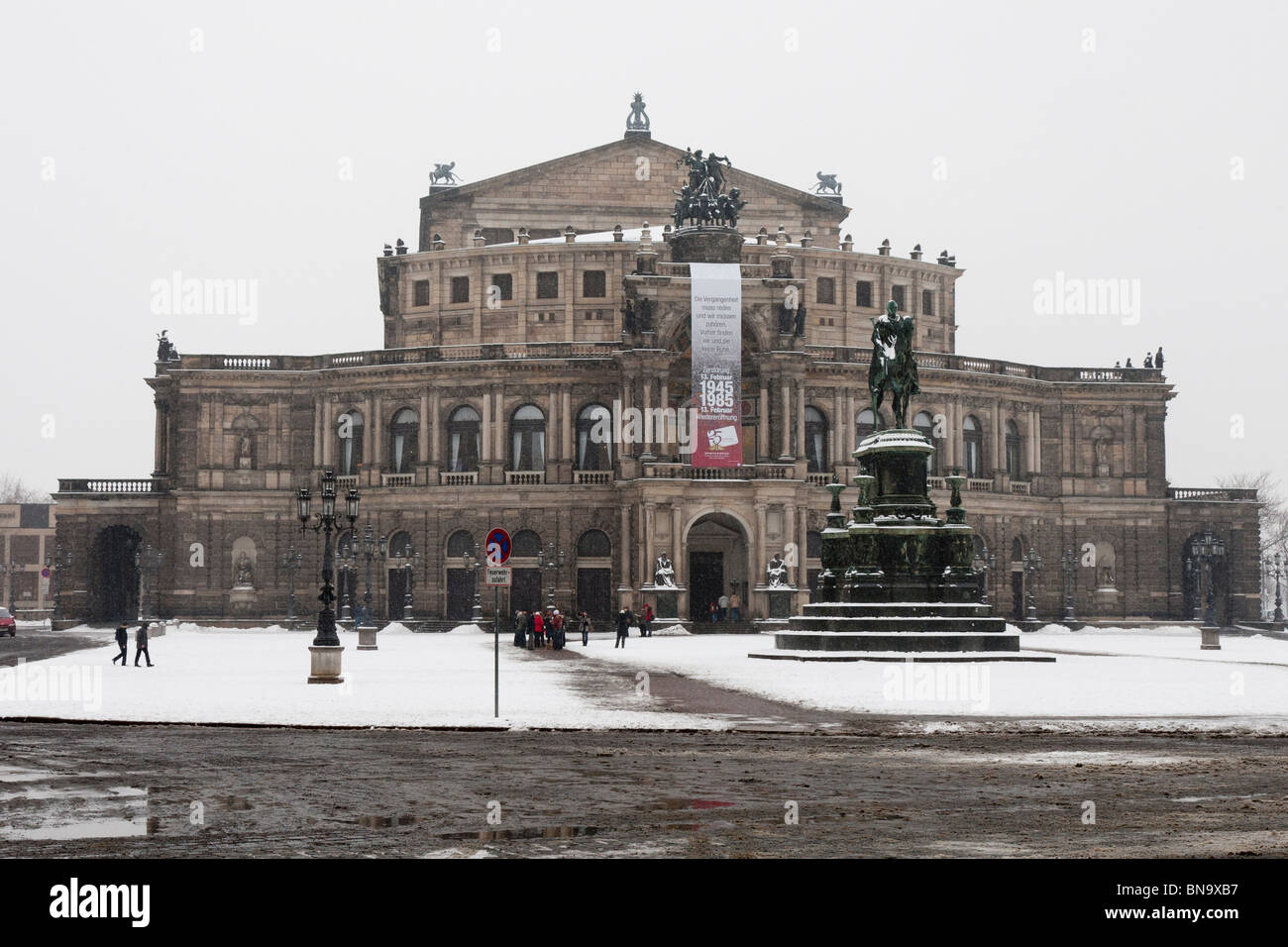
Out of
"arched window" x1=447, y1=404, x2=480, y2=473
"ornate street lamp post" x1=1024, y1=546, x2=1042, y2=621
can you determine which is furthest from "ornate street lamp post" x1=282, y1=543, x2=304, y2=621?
"ornate street lamp post" x1=1024, y1=546, x2=1042, y2=621

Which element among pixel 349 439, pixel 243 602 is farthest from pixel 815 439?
pixel 243 602

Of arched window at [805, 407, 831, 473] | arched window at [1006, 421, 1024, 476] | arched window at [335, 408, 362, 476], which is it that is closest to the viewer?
arched window at [805, 407, 831, 473]

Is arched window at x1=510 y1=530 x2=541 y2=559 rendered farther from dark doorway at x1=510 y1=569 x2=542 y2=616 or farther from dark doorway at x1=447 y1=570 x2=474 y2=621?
dark doorway at x1=447 y1=570 x2=474 y2=621

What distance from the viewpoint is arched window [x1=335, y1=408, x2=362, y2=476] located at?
287ft

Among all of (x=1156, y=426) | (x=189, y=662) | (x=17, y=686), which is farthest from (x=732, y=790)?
(x=1156, y=426)

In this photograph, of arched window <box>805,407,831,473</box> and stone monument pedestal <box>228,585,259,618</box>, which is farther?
stone monument pedestal <box>228,585,259,618</box>

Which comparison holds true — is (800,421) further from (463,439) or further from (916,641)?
(916,641)

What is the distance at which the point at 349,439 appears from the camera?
88000 mm

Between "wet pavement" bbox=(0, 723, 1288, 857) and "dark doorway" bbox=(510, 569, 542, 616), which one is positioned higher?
"dark doorway" bbox=(510, 569, 542, 616)

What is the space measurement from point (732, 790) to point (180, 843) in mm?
5635

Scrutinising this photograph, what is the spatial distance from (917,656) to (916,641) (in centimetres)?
135

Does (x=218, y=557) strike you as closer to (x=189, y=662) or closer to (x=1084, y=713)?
(x=189, y=662)

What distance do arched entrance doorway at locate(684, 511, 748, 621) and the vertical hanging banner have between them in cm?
563

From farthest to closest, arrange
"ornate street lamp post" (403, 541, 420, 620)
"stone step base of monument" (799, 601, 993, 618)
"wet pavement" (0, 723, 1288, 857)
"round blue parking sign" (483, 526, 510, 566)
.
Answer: "ornate street lamp post" (403, 541, 420, 620)
"stone step base of monument" (799, 601, 993, 618)
"round blue parking sign" (483, 526, 510, 566)
"wet pavement" (0, 723, 1288, 857)
